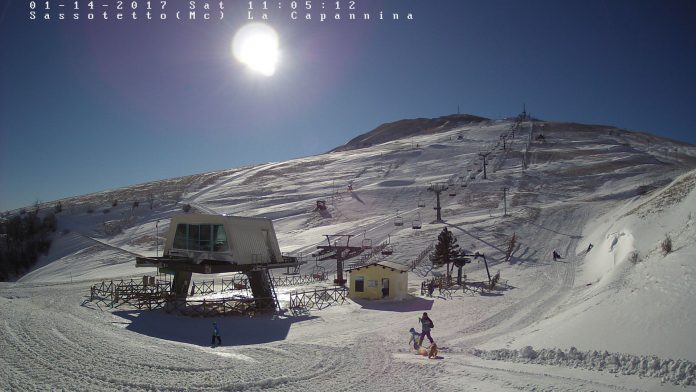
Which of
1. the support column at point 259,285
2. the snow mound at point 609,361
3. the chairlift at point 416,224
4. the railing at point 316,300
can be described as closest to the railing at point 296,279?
the railing at point 316,300

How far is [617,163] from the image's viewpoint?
84375 millimetres

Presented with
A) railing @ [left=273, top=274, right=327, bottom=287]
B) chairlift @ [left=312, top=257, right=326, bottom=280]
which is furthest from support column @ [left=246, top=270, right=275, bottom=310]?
chairlift @ [left=312, top=257, right=326, bottom=280]

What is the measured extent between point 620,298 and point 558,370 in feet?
15.4

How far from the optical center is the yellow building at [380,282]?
31891 mm

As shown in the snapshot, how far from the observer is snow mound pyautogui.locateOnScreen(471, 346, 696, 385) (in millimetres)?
10531

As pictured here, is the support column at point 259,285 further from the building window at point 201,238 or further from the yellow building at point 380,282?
the yellow building at point 380,282

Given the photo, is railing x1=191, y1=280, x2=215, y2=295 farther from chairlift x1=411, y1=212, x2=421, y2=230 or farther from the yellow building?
chairlift x1=411, y1=212, x2=421, y2=230

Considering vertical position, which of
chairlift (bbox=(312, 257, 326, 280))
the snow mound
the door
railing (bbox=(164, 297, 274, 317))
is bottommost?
chairlift (bbox=(312, 257, 326, 280))

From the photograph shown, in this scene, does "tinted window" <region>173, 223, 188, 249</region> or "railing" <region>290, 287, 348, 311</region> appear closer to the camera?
"railing" <region>290, 287, 348, 311</region>

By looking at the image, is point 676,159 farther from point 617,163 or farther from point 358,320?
point 358,320

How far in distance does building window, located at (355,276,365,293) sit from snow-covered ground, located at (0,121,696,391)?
2.66m

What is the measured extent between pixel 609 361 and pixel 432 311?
49.4 ft

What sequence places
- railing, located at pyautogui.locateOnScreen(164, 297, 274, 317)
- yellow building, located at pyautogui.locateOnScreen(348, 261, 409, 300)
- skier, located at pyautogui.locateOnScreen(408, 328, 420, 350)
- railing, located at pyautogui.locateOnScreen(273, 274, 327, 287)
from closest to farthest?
1. skier, located at pyautogui.locateOnScreen(408, 328, 420, 350)
2. railing, located at pyautogui.locateOnScreen(164, 297, 274, 317)
3. yellow building, located at pyautogui.locateOnScreen(348, 261, 409, 300)
4. railing, located at pyautogui.locateOnScreen(273, 274, 327, 287)

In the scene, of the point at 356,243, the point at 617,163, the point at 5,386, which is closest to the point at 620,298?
the point at 5,386
